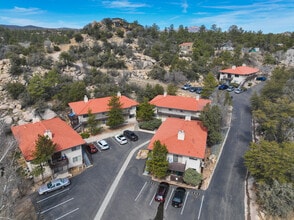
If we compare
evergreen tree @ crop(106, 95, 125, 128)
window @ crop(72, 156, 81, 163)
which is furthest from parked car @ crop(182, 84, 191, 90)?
window @ crop(72, 156, 81, 163)

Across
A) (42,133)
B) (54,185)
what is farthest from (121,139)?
(54,185)

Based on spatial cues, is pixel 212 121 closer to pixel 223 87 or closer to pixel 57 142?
pixel 57 142

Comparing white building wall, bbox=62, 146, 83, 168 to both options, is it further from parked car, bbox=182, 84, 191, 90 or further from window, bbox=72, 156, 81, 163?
parked car, bbox=182, 84, 191, 90

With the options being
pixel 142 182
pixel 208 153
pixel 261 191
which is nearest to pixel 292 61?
pixel 208 153

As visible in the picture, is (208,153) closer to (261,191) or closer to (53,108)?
(261,191)

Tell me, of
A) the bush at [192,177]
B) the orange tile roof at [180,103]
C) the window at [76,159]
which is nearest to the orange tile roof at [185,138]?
the bush at [192,177]

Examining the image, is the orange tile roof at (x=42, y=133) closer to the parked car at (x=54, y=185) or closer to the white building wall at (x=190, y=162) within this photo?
the parked car at (x=54, y=185)
